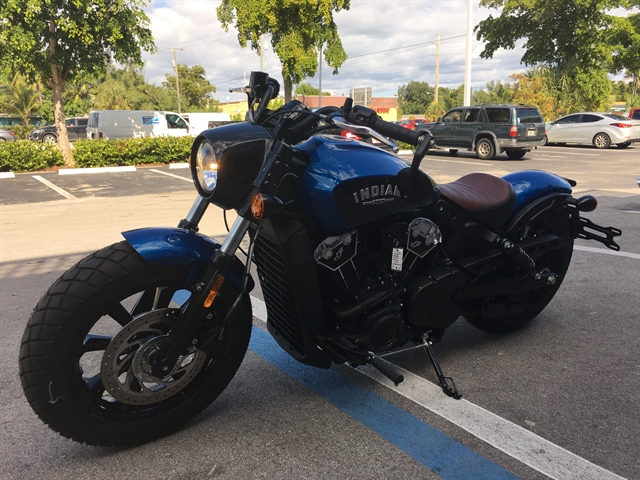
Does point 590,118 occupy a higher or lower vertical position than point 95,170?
higher

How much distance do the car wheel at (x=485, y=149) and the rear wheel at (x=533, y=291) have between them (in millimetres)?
15548

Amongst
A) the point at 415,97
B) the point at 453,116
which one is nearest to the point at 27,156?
the point at 453,116

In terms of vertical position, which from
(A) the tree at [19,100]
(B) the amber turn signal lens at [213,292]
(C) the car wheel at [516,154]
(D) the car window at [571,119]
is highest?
(A) the tree at [19,100]

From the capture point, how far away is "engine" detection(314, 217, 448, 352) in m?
2.61

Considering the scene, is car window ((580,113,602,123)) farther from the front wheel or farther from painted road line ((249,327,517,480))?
the front wheel

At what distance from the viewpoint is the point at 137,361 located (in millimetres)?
2342

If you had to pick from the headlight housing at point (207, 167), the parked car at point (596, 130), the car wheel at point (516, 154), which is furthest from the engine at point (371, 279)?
the parked car at point (596, 130)

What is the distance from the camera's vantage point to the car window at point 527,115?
17.9m

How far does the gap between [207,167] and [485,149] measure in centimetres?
1781

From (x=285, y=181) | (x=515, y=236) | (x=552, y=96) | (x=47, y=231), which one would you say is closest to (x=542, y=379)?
(x=515, y=236)

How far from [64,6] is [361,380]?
1533 cm

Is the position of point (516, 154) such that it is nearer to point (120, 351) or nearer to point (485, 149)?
point (485, 149)

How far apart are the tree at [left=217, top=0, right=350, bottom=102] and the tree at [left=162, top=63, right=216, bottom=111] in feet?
144

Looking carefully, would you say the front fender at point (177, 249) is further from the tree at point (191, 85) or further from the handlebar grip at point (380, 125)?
the tree at point (191, 85)
